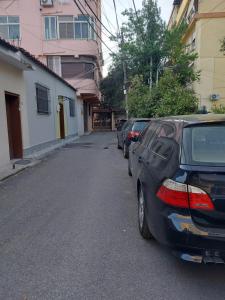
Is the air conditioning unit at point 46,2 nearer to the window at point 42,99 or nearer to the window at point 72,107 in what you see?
the window at point 72,107

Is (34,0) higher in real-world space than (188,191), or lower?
higher

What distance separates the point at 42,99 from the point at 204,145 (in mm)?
12394

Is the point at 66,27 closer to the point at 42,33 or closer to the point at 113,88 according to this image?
the point at 42,33

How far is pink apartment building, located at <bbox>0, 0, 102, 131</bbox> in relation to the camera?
2381cm

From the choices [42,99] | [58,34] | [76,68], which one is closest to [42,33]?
[58,34]

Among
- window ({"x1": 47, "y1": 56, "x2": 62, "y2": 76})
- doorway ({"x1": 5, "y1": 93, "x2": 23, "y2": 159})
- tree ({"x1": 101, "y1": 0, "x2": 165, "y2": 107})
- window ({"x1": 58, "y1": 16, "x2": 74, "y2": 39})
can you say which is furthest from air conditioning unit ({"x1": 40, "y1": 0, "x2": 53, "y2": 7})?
doorway ({"x1": 5, "y1": 93, "x2": 23, "y2": 159})

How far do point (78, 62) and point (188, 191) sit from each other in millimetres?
23698

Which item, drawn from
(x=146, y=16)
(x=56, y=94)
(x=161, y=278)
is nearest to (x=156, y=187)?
(x=161, y=278)

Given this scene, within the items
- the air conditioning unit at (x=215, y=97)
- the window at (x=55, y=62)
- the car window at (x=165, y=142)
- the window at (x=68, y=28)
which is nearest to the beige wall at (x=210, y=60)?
the air conditioning unit at (x=215, y=97)

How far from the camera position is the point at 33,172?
862 centimetres

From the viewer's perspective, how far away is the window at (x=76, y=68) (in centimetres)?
2441

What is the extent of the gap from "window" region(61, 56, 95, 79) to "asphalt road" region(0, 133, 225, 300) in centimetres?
2026

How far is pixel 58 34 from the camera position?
79.7 ft

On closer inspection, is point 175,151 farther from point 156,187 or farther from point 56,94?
point 56,94
